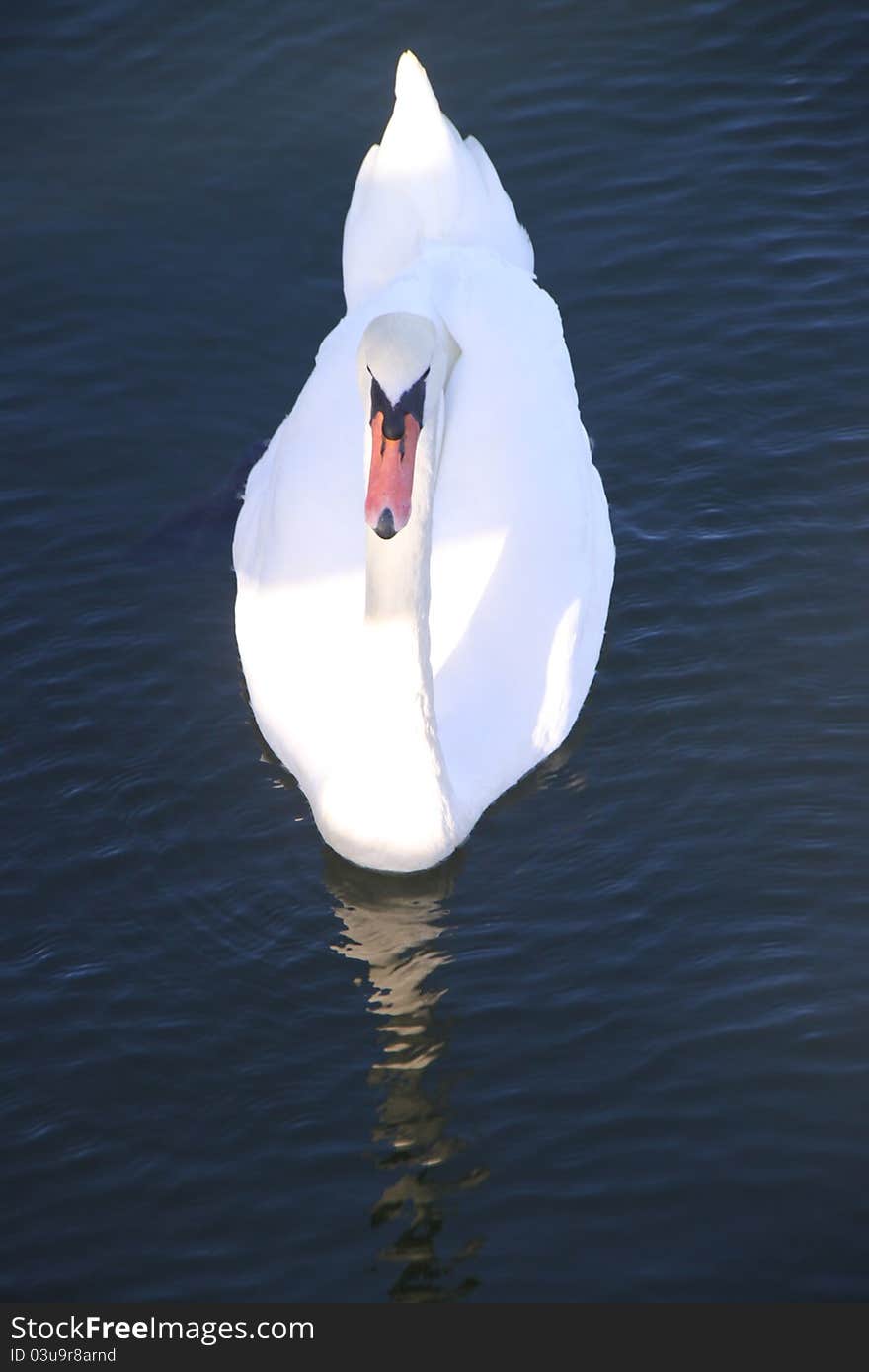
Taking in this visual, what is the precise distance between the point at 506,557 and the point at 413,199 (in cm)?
295

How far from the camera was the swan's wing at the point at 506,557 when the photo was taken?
417 inches

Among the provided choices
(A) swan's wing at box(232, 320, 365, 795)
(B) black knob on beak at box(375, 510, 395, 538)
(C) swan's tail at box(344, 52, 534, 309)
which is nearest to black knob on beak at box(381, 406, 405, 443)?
(B) black knob on beak at box(375, 510, 395, 538)

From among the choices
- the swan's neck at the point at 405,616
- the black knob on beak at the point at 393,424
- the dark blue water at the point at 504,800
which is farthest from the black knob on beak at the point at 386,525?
the dark blue water at the point at 504,800

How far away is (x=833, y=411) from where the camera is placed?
13.0 meters

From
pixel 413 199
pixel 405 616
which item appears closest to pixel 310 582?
pixel 405 616

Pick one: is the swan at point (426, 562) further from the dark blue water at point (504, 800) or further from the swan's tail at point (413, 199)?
the dark blue water at point (504, 800)

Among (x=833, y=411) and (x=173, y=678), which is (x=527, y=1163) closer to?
(x=173, y=678)

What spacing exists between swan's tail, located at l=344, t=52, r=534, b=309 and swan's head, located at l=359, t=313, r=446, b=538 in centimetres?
354

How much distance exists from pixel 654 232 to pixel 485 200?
192 cm

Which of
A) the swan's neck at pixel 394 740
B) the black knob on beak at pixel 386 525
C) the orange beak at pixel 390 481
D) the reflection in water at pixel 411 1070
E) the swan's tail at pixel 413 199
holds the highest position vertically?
the swan's tail at pixel 413 199

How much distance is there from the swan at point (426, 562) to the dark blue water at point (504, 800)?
314 millimetres

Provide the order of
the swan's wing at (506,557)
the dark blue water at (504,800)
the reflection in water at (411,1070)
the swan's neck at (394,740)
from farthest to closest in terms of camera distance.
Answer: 1. the swan's wing at (506,557)
2. the swan's neck at (394,740)
3. the dark blue water at (504,800)
4. the reflection in water at (411,1070)

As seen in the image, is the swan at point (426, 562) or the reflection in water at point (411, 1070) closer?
the reflection in water at point (411, 1070)

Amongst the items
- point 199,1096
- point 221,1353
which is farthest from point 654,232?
point 221,1353
